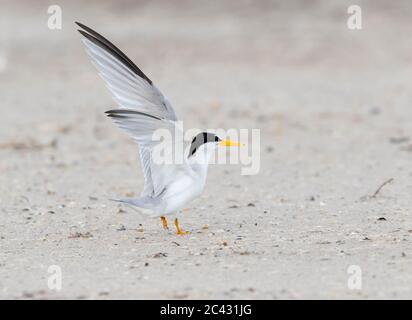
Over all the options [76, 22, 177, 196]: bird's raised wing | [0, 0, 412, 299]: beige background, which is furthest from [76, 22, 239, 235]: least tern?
[0, 0, 412, 299]: beige background

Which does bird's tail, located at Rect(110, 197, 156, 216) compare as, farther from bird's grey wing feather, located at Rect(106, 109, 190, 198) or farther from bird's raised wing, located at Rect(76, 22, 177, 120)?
bird's raised wing, located at Rect(76, 22, 177, 120)

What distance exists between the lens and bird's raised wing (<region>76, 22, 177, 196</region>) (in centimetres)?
569

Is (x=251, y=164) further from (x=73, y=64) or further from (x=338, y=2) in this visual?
(x=338, y=2)

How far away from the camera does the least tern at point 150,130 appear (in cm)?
571

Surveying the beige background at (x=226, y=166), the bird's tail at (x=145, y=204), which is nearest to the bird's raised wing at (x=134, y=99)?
the bird's tail at (x=145, y=204)

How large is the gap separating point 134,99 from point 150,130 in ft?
1.00

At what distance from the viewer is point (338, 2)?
19844 millimetres

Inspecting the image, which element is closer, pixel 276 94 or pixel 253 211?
pixel 253 211

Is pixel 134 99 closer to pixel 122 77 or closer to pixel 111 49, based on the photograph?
pixel 122 77

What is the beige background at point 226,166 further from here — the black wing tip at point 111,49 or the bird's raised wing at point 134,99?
the black wing tip at point 111,49

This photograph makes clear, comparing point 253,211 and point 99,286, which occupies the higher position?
point 253,211

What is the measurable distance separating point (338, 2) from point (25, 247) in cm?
1495
